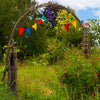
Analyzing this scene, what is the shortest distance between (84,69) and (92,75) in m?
0.42

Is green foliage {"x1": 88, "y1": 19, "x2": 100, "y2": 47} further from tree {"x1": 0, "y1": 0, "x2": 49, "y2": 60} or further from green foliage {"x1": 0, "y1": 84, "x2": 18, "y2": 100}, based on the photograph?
green foliage {"x1": 0, "y1": 84, "x2": 18, "y2": 100}

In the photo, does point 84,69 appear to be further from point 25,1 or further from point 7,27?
point 25,1

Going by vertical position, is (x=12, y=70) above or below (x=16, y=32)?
below

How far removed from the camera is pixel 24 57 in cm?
1153

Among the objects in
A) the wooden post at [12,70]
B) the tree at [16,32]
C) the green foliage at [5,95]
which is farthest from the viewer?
the tree at [16,32]

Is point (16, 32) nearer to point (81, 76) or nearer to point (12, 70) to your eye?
point (12, 70)

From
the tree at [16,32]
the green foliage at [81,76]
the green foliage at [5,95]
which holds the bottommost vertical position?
the green foliage at [5,95]

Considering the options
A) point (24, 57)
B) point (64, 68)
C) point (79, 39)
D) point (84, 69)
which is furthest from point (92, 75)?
point (24, 57)

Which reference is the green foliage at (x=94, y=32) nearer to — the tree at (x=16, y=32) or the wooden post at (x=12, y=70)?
the tree at (x=16, y=32)

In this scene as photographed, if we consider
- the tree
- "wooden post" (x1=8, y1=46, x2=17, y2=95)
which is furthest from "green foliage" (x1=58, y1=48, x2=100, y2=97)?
the tree

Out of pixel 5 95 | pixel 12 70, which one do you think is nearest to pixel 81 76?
pixel 12 70

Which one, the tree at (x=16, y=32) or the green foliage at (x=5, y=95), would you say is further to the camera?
the tree at (x=16, y=32)

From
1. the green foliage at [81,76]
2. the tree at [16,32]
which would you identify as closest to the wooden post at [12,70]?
the green foliage at [81,76]

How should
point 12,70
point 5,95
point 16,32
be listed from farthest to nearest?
point 16,32 < point 12,70 < point 5,95
